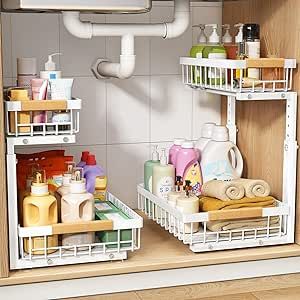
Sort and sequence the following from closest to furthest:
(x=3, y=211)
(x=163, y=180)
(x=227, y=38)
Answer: (x=3, y=211), (x=163, y=180), (x=227, y=38)

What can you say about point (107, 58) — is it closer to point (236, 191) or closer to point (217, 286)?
point (236, 191)

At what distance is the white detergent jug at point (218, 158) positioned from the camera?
1990 mm

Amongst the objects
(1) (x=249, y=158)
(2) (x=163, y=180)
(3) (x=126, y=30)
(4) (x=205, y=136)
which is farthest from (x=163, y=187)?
(3) (x=126, y=30)

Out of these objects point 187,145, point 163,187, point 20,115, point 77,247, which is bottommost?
point 77,247

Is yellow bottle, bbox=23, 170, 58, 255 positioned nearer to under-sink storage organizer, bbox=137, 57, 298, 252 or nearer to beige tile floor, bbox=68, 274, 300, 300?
beige tile floor, bbox=68, 274, 300, 300

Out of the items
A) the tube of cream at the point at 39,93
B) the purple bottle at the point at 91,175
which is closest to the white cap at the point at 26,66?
the tube of cream at the point at 39,93

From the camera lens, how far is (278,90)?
1.87m

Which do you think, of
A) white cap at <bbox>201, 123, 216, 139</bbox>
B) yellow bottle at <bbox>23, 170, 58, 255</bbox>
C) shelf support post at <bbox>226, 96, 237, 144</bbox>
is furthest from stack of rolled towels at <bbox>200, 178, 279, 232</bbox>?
yellow bottle at <bbox>23, 170, 58, 255</bbox>

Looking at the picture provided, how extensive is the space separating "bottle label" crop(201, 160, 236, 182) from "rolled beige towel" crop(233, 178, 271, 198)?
0.09 m

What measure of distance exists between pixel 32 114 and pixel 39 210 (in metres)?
0.23

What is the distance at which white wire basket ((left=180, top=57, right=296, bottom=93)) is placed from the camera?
183cm

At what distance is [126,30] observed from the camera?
1.94 meters

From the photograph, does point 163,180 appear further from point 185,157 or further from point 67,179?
point 67,179

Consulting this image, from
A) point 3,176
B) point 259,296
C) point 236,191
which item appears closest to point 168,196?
point 236,191
